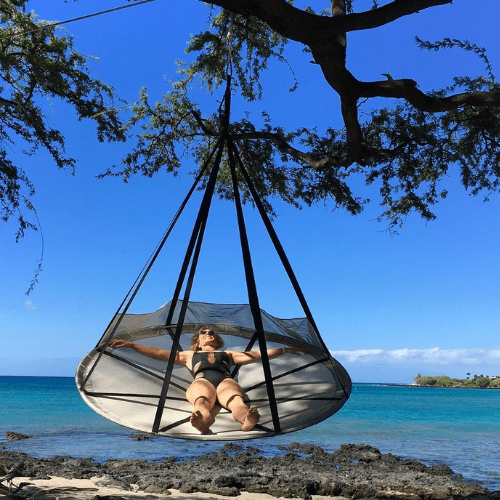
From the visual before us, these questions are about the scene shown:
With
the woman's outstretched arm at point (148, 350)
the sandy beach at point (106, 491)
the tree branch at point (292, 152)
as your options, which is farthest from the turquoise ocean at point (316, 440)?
the woman's outstretched arm at point (148, 350)

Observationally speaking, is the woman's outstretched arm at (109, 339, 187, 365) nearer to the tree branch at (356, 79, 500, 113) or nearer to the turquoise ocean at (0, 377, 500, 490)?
the tree branch at (356, 79, 500, 113)

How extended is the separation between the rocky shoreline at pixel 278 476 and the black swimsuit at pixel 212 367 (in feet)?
11.4

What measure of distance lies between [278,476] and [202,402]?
529cm

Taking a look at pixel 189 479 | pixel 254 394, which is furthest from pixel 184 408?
pixel 189 479

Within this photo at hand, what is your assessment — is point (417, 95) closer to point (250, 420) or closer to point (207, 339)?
point (207, 339)

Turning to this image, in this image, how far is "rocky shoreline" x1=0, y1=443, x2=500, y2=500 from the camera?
662 centimetres

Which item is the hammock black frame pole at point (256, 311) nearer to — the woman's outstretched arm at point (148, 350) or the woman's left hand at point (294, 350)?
the woman's left hand at point (294, 350)

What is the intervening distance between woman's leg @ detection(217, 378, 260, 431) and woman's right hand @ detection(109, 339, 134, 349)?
0.70 metres

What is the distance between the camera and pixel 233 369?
3664 millimetres

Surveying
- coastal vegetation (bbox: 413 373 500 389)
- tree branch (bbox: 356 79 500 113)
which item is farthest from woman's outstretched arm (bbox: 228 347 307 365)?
coastal vegetation (bbox: 413 373 500 389)

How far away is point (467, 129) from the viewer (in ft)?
17.1

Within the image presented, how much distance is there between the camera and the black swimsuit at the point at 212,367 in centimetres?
329

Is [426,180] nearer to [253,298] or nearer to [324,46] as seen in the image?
[324,46]

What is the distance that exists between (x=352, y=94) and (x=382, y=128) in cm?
143
